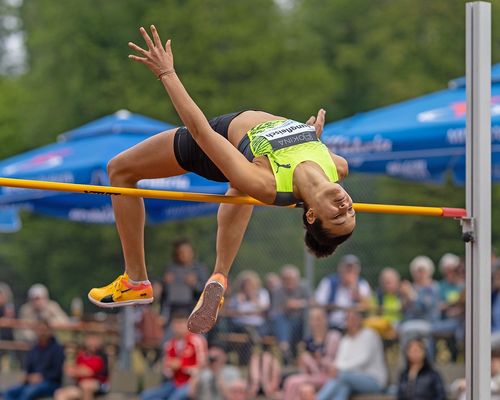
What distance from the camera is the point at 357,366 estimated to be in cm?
1031

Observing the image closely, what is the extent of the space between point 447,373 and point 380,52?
73.6 feet

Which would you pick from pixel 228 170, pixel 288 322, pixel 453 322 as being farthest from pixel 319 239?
pixel 288 322

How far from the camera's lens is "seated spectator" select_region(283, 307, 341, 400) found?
415 inches

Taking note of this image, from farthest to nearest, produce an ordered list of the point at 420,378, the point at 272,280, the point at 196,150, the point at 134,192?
the point at 272,280 → the point at 420,378 → the point at 196,150 → the point at 134,192

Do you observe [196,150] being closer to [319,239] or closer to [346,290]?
[319,239]

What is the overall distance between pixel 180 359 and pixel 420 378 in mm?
2296

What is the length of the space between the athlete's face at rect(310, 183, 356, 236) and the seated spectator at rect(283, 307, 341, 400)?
5.05 m

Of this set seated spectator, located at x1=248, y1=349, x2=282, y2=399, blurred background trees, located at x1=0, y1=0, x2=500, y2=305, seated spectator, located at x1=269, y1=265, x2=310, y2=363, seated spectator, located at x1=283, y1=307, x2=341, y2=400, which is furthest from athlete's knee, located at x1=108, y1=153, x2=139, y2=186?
blurred background trees, located at x1=0, y1=0, x2=500, y2=305

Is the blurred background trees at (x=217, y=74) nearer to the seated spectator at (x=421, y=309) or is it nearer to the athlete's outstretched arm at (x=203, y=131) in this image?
the seated spectator at (x=421, y=309)

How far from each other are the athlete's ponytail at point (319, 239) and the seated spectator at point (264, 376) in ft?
17.3

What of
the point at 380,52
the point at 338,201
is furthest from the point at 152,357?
the point at 380,52

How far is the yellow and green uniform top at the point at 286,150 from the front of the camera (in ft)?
18.2

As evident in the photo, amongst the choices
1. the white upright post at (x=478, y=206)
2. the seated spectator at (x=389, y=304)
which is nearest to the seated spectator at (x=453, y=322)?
the seated spectator at (x=389, y=304)

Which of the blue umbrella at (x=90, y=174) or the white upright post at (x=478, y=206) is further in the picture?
the blue umbrella at (x=90, y=174)
